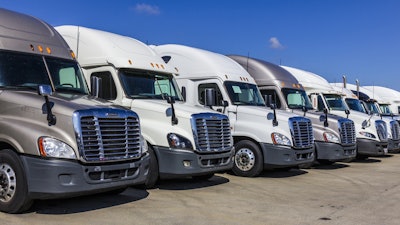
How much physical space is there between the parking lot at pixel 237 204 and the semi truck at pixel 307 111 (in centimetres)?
178

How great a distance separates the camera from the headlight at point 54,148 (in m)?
5.93

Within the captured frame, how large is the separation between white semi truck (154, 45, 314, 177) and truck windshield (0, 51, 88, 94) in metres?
3.18

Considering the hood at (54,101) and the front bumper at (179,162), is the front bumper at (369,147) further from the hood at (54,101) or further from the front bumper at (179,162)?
the hood at (54,101)

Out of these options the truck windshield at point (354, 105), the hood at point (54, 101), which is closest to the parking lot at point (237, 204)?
the hood at point (54, 101)

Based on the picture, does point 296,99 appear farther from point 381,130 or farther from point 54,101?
point 54,101

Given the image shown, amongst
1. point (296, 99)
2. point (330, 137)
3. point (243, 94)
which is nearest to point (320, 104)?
point (296, 99)

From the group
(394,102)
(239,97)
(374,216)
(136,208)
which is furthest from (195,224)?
(394,102)

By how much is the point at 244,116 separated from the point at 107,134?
511 centimetres

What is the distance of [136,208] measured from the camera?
6.99 meters

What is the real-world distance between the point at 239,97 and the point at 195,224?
5.87 metres

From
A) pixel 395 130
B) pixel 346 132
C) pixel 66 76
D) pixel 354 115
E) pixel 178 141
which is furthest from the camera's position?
pixel 395 130

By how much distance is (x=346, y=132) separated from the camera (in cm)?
1318

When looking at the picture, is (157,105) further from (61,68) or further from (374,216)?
(374,216)

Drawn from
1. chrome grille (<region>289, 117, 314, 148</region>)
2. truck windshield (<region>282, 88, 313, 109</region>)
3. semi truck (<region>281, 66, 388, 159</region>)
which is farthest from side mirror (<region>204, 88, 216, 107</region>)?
semi truck (<region>281, 66, 388, 159</region>)
